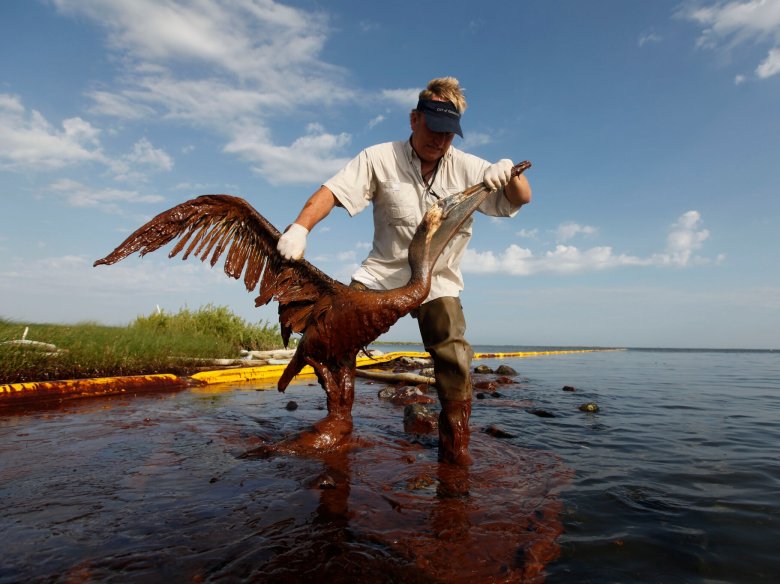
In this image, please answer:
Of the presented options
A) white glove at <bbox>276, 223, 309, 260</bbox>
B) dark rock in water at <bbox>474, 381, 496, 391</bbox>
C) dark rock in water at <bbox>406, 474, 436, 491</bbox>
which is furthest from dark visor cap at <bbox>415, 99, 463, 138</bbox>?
dark rock in water at <bbox>474, 381, 496, 391</bbox>

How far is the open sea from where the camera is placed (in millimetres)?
1929

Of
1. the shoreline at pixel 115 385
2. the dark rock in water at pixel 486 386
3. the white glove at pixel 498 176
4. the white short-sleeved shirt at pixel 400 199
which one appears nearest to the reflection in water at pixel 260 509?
the shoreline at pixel 115 385

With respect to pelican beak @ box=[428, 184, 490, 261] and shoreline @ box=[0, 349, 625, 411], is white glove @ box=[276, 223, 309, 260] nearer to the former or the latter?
pelican beak @ box=[428, 184, 490, 261]

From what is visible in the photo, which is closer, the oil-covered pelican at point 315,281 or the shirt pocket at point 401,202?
the oil-covered pelican at point 315,281

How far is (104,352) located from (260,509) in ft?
20.8

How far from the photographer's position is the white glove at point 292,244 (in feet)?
11.6

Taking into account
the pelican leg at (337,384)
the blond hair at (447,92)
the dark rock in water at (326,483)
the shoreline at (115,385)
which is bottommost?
the dark rock in water at (326,483)

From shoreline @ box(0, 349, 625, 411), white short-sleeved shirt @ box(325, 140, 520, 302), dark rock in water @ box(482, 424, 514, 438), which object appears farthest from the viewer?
shoreline @ box(0, 349, 625, 411)

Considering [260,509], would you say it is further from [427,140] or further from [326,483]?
[427,140]

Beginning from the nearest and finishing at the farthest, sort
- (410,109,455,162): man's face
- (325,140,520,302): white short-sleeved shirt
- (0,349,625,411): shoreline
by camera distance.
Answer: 1. (410,109,455,162): man's face
2. (325,140,520,302): white short-sleeved shirt
3. (0,349,625,411): shoreline

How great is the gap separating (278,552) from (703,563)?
1.96 m

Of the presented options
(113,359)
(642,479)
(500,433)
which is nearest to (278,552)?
(642,479)

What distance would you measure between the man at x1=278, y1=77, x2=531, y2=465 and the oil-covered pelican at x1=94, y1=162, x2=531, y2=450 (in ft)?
0.89

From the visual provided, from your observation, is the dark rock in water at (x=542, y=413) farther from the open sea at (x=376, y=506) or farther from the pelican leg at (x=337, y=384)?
the pelican leg at (x=337, y=384)
